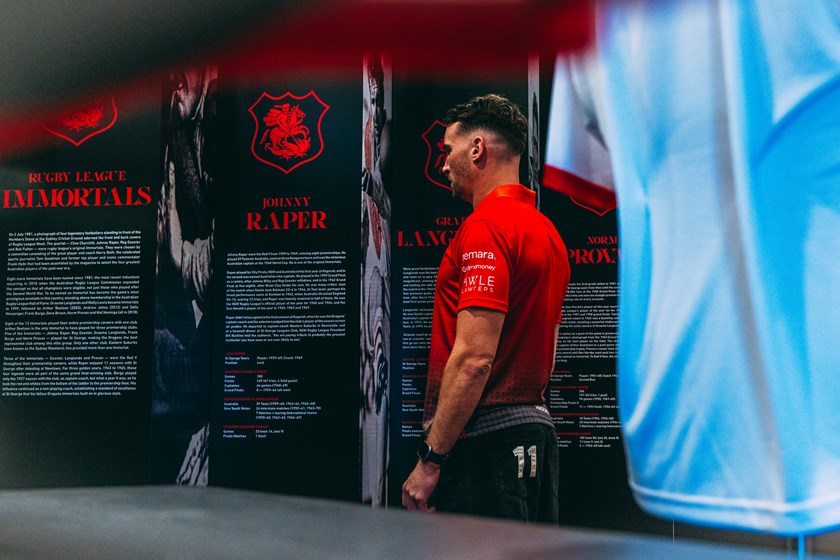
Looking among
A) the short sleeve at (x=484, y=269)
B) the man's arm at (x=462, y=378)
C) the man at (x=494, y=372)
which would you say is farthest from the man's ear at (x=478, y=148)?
the man's arm at (x=462, y=378)

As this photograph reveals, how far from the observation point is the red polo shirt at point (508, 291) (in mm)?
1744

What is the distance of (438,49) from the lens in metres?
0.79

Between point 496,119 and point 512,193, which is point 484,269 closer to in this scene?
point 512,193

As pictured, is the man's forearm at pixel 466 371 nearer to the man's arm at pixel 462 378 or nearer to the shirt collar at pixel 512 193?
the man's arm at pixel 462 378

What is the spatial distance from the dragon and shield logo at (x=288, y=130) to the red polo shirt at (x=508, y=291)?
4.23 feet

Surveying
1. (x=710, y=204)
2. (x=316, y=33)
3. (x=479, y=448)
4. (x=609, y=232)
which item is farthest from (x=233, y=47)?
(x=609, y=232)

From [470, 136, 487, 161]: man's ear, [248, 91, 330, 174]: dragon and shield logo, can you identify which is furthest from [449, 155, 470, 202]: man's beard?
[248, 91, 330, 174]: dragon and shield logo

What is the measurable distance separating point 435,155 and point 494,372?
132 centimetres

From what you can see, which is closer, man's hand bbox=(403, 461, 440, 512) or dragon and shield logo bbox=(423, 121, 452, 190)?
man's hand bbox=(403, 461, 440, 512)

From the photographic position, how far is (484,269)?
1.74m

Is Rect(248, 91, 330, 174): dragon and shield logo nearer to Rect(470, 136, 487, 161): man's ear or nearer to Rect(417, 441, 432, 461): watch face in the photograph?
Rect(470, 136, 487, 161): man's ear

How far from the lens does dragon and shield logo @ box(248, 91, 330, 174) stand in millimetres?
2986

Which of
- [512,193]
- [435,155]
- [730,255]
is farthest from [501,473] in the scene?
[435,155]

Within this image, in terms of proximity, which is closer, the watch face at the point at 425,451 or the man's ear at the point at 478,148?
the watch face at the point at 425,451
